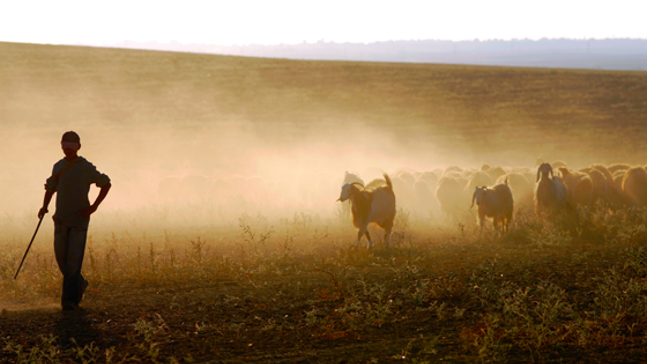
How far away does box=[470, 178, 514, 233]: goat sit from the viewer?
13.7 metres

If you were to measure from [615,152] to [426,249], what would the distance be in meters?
30.5

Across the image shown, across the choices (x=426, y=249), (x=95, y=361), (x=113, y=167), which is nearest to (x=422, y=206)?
(x=426, y=249)

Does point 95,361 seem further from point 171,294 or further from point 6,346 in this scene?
point 171,294

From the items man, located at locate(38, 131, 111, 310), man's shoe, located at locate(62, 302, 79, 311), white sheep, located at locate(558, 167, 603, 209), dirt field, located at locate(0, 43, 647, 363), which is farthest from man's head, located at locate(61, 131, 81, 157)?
white sheep, located at locate(558, 167, 603, 209)

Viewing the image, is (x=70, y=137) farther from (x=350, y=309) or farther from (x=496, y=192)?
(x=496, y=192)

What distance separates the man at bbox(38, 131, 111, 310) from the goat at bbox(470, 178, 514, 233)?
889 cm

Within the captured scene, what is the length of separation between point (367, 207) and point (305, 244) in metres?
1.55

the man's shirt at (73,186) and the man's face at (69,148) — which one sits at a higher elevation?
the man's face at (69,148)

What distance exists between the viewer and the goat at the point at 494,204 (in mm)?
13734

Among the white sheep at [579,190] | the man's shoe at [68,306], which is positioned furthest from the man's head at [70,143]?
the white sheep at [579,190]

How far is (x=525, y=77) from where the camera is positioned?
177 feet

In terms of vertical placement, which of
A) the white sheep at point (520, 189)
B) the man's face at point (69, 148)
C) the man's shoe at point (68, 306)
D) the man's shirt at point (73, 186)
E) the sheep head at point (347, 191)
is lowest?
the man's shoe at point (68, 306)

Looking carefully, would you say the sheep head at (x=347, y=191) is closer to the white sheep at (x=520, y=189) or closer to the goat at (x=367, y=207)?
the goat at (x=367, y=207)

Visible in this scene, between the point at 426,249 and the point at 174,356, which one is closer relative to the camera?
the point at 174,356
